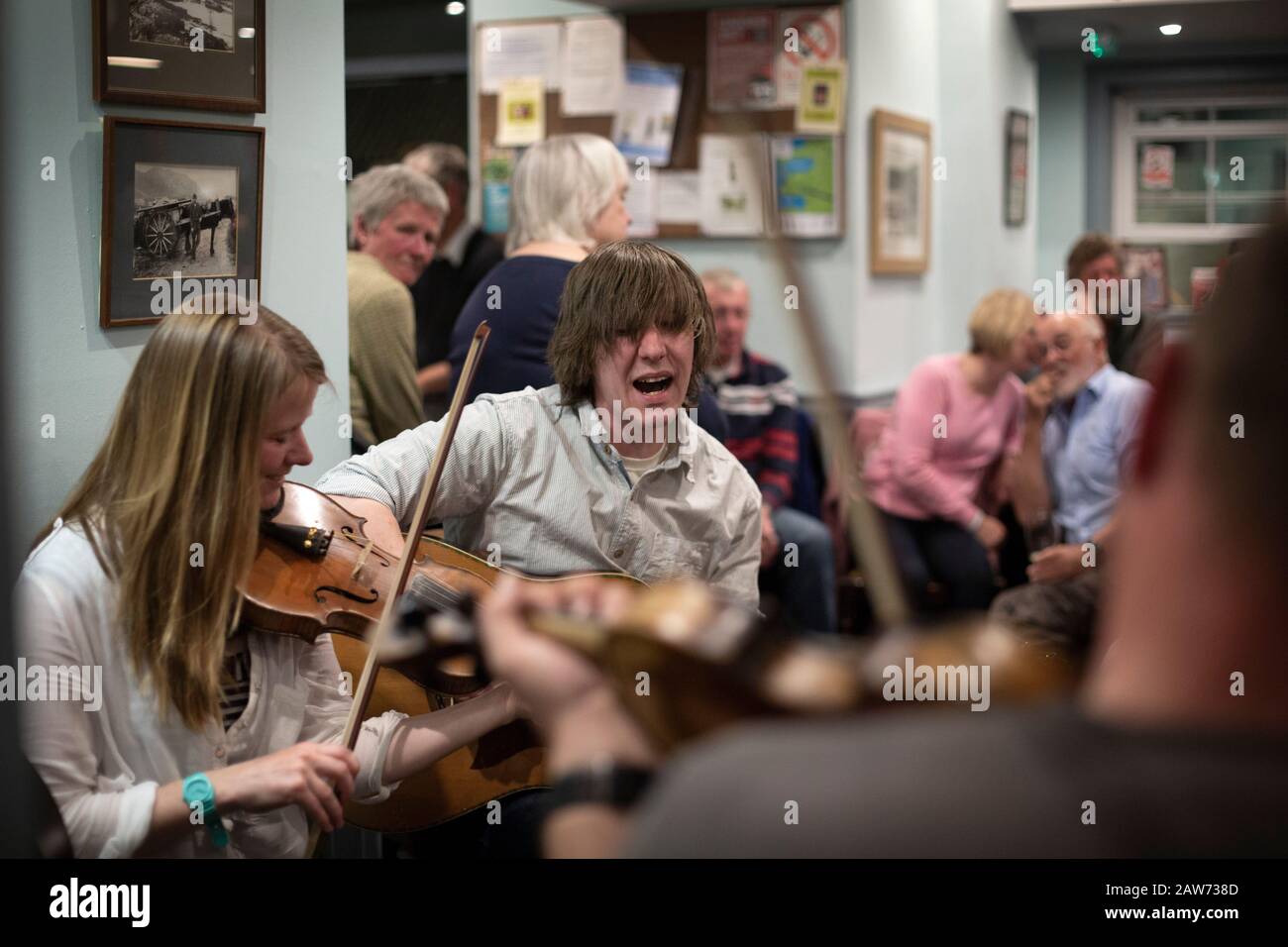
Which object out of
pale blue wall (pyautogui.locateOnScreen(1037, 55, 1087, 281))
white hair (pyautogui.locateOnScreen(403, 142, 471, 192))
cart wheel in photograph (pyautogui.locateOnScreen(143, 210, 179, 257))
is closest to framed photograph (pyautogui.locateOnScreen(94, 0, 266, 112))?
cart wheel in photograph (pyautogui.locateOnScreen(143, 210, 179, 257))

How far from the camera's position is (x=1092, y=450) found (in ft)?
7.81

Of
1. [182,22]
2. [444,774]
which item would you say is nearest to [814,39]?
[182,22]

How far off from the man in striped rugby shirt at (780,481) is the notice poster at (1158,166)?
0.99 m

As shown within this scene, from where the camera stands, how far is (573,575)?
5.18 ft

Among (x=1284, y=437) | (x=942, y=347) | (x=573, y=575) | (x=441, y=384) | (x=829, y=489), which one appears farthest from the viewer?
(x=942, y=347)

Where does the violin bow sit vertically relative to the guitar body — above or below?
above

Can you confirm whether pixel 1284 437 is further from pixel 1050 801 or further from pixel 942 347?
pixel 942 347

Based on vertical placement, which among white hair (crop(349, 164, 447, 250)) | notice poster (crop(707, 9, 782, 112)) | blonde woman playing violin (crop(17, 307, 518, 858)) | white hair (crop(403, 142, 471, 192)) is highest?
notice poster (crop(707, 9, 782, 112))

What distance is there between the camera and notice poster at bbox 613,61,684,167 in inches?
135

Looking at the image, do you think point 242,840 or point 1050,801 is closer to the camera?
point 1050,801

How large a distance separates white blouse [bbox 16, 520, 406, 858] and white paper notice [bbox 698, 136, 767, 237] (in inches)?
88.4

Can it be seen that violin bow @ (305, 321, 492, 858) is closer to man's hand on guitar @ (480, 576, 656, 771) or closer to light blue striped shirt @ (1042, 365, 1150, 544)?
man's hand on guitar @ (480, 576, 656, 771)
